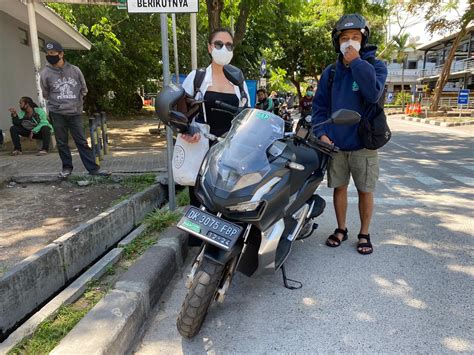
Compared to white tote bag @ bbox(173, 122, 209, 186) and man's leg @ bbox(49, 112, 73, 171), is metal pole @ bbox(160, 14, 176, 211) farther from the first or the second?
man's leg @ bbox(49, 112, 73, 171)

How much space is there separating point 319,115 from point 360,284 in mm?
1581

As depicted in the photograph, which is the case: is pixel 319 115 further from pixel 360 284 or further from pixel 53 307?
pixel 53 307

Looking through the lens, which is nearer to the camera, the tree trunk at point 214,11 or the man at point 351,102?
the man at point 351,102

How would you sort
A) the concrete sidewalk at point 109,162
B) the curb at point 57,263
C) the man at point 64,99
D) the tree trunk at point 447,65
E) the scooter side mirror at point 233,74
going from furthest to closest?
the tree trunk at point 447,65
the concrete sidewalk at point 109,162
the man at point 64,99
the scooter side mirror at point 233,74
the curb at point 57,263

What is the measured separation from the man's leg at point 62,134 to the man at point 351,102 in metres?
3.53

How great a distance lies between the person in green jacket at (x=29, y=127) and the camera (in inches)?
311

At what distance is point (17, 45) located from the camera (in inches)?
418

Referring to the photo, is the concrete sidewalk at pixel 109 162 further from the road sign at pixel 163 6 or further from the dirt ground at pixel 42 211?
the road sign at pixel 163 6

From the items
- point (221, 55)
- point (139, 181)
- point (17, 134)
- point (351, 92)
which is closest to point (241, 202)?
point (221, 55)

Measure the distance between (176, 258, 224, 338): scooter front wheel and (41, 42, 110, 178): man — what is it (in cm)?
359


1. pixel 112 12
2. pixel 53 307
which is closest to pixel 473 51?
pixel 112 12

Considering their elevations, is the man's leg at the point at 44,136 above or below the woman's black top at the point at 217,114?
below

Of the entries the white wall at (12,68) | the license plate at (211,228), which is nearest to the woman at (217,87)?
the license plate at (211,228)

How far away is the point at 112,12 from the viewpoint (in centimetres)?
1492
